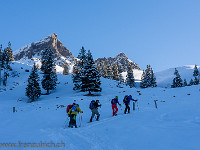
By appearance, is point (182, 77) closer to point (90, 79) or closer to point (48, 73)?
point (90, 79)

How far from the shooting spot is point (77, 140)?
22.3 feet

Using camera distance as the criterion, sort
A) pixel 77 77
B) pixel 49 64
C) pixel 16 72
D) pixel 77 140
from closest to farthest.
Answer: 1. pixel 77 140
2. pixel 77 77
3. pixel 49 64
4. pixel 16 72

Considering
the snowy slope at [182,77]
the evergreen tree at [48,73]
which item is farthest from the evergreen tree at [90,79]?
the snowy slope at [182,77]

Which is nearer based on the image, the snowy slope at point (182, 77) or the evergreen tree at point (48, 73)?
the evergreen tree at point (48, 73)

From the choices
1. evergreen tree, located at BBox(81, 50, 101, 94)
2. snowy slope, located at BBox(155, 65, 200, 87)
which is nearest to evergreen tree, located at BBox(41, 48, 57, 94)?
evergreen tree, located at BBox(81, 50, 101, 94)

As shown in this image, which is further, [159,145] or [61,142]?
[61,142]

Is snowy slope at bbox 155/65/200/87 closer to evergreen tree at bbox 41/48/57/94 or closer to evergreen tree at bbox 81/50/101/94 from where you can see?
evergreen tree at bbox 81/50/101/94

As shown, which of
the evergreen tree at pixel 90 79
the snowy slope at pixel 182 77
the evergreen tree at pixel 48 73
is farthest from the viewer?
the snowy slope at pixel 182 77

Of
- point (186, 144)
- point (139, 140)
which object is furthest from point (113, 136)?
point (186, 144)

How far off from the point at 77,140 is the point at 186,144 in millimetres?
4370

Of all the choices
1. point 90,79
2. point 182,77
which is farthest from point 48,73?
point 182,77

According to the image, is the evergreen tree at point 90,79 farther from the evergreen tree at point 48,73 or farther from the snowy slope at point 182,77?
the snowy slope at point 182,77

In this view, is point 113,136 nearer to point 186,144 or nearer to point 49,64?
point 186,144

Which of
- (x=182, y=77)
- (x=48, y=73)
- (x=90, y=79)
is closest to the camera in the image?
(x=90, y=79)
